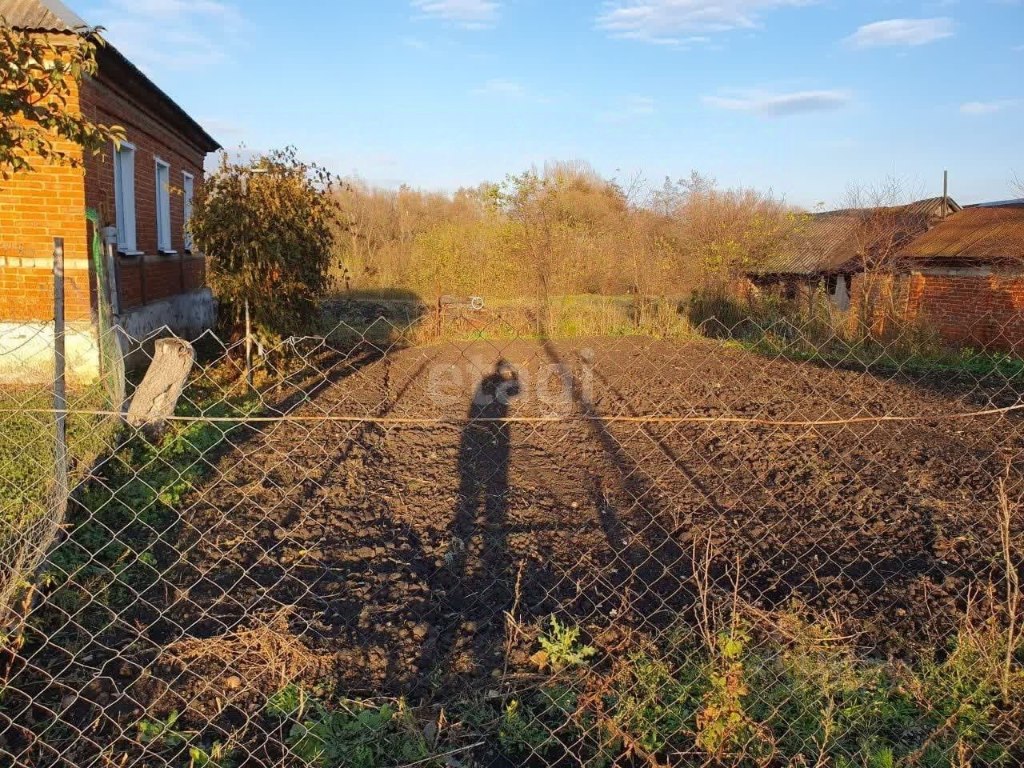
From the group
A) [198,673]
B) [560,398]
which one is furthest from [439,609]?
[560,398]

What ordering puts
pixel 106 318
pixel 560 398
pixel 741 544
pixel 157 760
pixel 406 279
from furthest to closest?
pixel 406 279, pixel 560 398, pixel 106 318, pixel 741 544, pixel 157 760

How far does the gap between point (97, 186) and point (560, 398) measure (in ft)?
19.6

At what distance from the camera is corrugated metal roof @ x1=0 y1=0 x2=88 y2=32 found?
778 centimetres

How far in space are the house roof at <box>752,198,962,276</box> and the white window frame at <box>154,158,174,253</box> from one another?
12.7 metres

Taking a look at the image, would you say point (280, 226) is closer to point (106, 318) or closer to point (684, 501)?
point (106, 318)

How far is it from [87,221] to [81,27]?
1996 millimetres

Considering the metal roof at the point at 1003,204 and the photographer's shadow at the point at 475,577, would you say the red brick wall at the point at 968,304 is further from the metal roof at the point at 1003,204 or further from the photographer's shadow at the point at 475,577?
the photographer's shadow at the point at 475,577

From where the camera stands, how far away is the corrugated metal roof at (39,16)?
7.78 meters

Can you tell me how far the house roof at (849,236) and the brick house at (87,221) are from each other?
12677 millimetres

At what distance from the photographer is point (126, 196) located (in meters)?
10.9

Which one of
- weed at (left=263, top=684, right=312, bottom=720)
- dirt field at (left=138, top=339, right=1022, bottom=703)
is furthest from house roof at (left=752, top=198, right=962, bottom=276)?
weed at (left=263, top=684, right=312, bottom=720)

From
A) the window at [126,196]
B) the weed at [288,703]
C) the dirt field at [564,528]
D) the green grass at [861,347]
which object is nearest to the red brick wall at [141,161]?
the window at [126,196]

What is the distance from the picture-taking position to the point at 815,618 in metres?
3.54

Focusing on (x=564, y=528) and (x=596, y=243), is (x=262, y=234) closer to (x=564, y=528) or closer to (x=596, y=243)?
(x=564, y=528)
